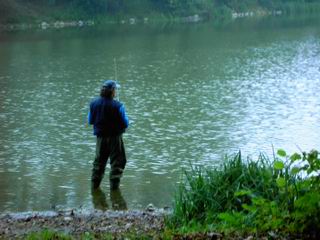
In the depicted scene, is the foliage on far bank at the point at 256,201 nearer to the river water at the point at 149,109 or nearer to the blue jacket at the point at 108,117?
the blue jacket at the point at 108,117

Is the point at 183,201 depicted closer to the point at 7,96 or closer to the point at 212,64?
the point at 7,96

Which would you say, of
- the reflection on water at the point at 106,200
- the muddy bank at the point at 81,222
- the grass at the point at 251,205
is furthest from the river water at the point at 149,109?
the grass at the point at 251,205

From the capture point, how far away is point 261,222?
5.62 metres

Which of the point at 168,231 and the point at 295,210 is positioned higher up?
the point at 295,210

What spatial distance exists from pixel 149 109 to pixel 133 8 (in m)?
47.4

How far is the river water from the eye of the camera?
11578mm

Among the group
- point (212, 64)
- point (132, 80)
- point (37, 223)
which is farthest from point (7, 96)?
point (37, 223)

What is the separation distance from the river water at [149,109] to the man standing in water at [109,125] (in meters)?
0.54

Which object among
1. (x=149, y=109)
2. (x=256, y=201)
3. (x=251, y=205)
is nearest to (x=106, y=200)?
(x=251, y=205)

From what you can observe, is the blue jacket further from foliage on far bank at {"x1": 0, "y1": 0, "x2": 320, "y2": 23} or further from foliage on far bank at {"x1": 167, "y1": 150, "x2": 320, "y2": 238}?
foliage on far bank at {"x1": 0, "y1": 0, "x2": 320, "y2": 23}

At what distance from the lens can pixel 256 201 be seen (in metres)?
5.50

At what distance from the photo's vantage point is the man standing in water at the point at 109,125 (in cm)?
1024

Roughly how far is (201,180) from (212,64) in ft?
76.6

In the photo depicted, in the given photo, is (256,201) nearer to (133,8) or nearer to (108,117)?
(108,117)
